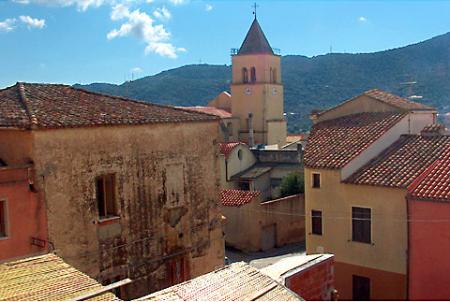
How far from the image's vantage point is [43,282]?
8.08m

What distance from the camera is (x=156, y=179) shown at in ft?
53.3

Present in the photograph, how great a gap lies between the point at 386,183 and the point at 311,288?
7862 millimetres

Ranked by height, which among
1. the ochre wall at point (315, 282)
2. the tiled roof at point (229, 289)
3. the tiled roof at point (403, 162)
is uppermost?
the tiled roof at point (403, 162)

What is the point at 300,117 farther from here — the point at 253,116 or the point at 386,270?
the point at 386,270

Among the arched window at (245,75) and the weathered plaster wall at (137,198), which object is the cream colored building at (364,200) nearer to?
the weathered plaster wall at (137,198)

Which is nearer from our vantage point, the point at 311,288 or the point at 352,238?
the point at 311,288

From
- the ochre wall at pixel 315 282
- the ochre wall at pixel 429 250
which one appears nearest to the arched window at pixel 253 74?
the ochre wall at pixel 429 250

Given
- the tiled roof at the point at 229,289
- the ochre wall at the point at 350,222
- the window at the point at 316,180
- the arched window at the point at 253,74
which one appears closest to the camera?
the tiled roof at the point at 229,289

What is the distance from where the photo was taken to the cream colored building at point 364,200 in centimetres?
1808

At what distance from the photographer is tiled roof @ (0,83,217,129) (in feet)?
45.2

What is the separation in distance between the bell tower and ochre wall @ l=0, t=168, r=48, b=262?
2030 inches

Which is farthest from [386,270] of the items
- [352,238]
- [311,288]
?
[311,288]

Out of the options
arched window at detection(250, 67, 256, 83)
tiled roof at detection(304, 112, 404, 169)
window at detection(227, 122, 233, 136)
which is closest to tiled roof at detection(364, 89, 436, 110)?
tiled roof at detection(304, 112, 404, 169)

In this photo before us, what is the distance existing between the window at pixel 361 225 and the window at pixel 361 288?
1334 mm
